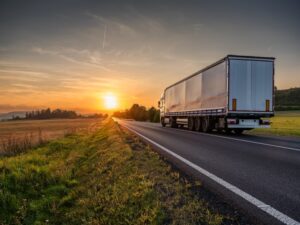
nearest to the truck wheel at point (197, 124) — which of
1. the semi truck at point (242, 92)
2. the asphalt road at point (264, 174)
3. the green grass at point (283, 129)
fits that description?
the semi truck at point (242, 92)

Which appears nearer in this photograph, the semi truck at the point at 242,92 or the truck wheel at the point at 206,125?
the semi truck at the point at 242,92

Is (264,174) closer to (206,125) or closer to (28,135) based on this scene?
(206,125)

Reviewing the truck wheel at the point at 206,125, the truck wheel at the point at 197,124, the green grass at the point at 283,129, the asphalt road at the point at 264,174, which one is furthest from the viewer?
the truck wheel at the point at 197,124

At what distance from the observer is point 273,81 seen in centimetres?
1466

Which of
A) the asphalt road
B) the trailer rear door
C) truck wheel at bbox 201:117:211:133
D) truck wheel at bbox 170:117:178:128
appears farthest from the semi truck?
truck wheel at bbox 170:117:178:128

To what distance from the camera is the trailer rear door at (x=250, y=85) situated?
1424 cm

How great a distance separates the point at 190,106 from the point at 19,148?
12.4m

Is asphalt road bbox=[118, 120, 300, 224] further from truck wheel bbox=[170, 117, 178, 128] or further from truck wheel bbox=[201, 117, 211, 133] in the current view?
truck wheel bbox=[170, 117, 178, 128]

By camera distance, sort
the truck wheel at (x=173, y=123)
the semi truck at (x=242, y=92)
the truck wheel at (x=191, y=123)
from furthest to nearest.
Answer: the truck wheel at (x=173, y=123) < the truck wheel at (x=191, y=123) < the semi truck at (x=242, y=92)

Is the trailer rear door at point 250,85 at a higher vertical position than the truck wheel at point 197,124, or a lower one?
higher

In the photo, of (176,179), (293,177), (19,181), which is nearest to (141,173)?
(176,179)

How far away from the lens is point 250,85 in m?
14.5

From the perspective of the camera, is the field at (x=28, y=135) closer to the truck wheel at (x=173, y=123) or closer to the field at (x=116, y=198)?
the field at (x=116, y=198)

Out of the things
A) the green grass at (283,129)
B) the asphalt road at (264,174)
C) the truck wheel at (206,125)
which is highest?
the truck wheel at (206,125)
